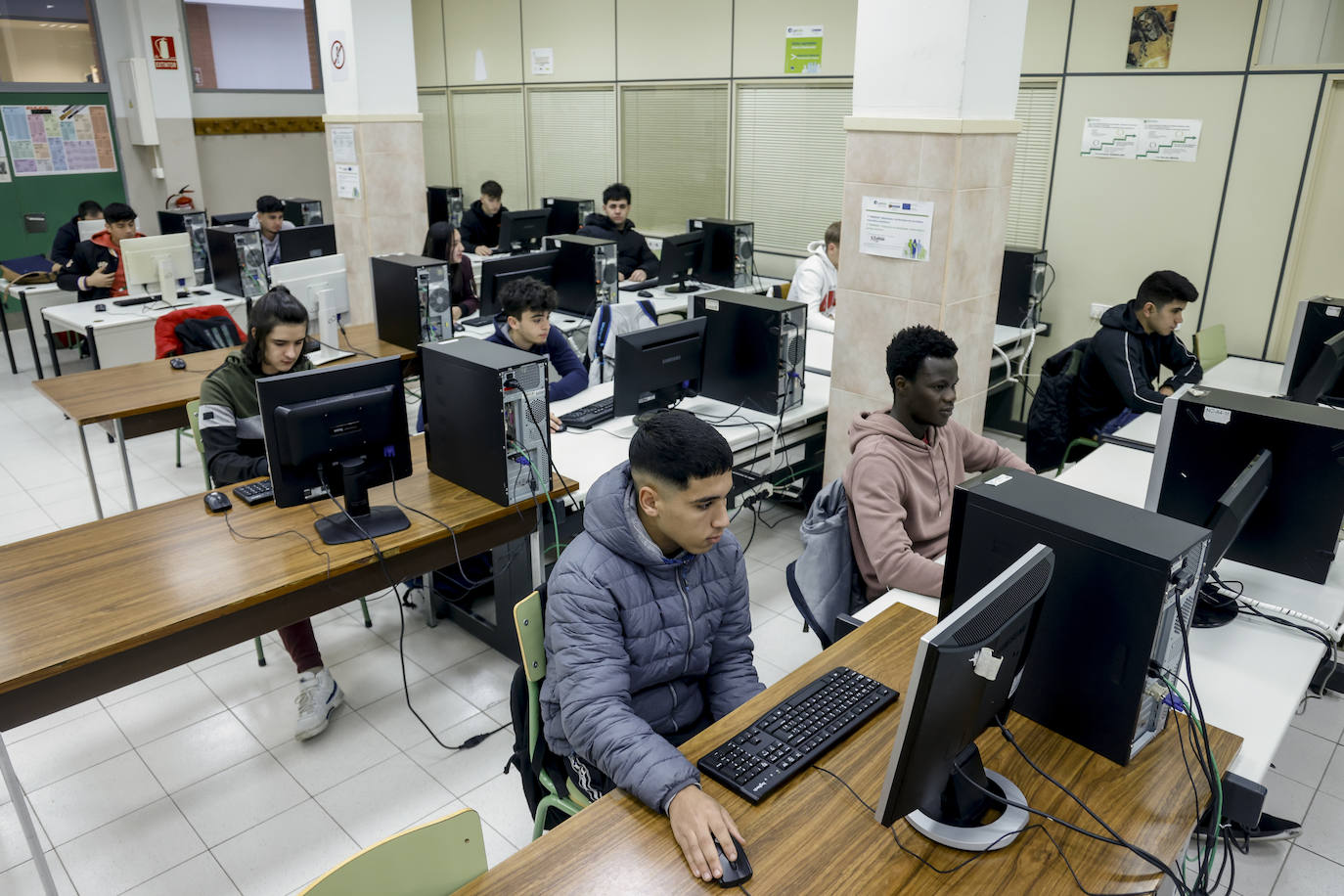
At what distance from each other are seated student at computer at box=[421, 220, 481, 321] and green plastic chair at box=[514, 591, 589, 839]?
3877 millimetres

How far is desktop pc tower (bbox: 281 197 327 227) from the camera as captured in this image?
8.11m

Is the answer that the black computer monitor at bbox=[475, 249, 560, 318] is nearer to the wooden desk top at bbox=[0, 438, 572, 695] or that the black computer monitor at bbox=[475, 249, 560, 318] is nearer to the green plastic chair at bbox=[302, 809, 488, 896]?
the wooden desk top at bbox=[0, 438, 572, 695]

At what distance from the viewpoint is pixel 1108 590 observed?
157 centimetres

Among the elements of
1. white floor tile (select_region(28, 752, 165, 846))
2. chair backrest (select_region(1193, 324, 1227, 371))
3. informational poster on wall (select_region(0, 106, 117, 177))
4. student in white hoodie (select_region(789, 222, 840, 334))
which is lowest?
white floor tile (select_region(28, 752, 165, 846))

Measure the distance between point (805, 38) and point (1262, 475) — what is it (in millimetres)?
4882

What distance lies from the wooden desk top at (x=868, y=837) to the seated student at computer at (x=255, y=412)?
1785 mm

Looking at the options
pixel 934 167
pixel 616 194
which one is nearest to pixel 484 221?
pixel 616 194

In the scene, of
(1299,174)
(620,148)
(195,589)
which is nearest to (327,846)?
(195,589)

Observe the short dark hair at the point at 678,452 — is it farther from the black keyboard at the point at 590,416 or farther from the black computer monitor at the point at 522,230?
the black computer monitor at the point at 522,230

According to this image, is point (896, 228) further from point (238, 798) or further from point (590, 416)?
point (238, 798)

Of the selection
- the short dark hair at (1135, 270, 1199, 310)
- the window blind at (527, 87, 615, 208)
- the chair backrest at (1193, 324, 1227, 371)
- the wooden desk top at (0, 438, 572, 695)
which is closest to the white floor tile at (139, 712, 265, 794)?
the wooden desk top at (0, 438, 572, 695)

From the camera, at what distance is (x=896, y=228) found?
367 centimetres

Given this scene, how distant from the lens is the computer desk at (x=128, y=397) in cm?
372

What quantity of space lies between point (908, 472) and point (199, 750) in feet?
7.76
